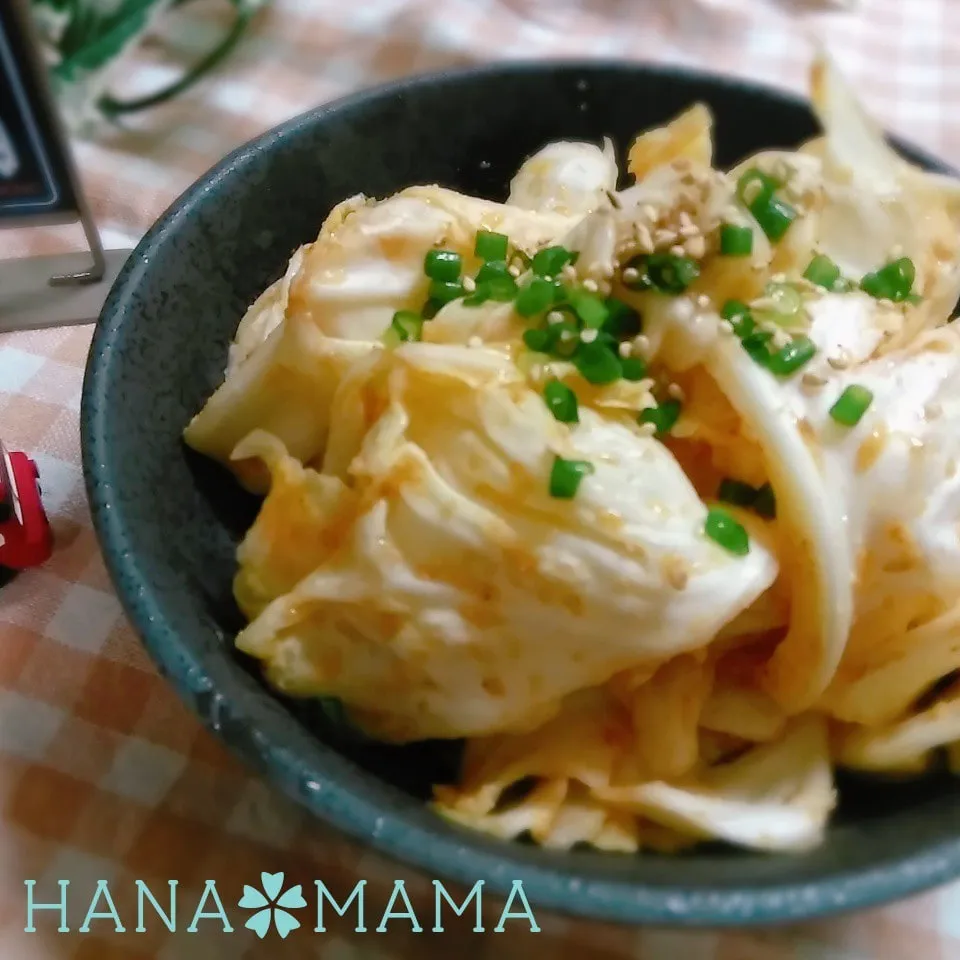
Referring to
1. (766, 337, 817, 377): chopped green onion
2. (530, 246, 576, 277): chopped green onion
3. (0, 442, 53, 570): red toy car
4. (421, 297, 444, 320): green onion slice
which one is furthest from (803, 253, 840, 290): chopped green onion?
(0, 442, 53, 570): red toy car

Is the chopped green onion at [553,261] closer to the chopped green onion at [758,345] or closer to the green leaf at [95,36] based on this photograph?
the chopped green onion at [758,345]

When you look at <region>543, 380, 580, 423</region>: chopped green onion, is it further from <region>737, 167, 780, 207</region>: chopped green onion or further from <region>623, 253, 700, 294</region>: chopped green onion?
<region>737, 167, 780, 207</region>: chopped green onion

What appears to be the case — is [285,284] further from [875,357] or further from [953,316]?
[953,316]

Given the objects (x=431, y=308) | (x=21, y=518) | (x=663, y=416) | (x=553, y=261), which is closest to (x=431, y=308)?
(x=431, y=308)

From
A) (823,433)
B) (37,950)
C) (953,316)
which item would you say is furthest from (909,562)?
(37,950)

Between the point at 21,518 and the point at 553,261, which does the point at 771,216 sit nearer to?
the point at 553,261
